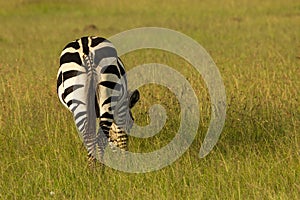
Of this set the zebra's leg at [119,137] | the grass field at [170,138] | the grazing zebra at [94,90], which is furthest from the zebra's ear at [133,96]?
the grass field at [170,138]

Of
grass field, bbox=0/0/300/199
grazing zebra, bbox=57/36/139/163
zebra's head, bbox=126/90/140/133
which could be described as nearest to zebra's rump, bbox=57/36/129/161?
grazing zebra, bbox=57/36/139/163

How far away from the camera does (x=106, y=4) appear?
28562 mm

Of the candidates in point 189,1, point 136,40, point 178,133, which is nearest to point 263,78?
point 178,133

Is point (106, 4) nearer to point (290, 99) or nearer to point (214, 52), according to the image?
point (214, 52)

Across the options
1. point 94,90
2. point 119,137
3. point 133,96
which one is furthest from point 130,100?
point 94,90

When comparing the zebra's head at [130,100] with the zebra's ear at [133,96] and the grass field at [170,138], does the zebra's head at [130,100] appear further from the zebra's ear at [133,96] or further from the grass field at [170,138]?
the grass field at [170,138]

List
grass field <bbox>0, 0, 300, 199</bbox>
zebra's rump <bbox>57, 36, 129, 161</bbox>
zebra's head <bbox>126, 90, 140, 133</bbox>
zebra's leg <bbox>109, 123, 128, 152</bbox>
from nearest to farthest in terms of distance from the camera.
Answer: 1. grass field <bbox>0, 0, 300, 199</bbox>
2. zebra's rump <bbox>57, 36, 129, 161</bbox>
3. zebra's leg <bbox>109, 123, 128, 152</bbox>
4. zebra's head <bbox>126, 90, 140, 133</bbox>

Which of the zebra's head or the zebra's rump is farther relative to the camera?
the zebra's head

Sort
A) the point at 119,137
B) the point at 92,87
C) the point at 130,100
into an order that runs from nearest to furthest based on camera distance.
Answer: the point at 92,87, the point at 119,137, the point at 130,100

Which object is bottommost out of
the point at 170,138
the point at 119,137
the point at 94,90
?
the point at 170,138

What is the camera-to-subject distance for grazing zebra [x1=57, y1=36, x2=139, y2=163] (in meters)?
6.22

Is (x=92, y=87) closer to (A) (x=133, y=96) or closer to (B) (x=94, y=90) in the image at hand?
(B) (x=94, y=90)

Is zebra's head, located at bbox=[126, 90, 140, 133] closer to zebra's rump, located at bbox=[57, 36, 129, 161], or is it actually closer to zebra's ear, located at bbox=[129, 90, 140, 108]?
zebra's ear, located at bbox=[129, 90, 140, 108]

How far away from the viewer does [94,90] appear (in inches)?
246
